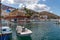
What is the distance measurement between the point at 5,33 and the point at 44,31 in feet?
4.01

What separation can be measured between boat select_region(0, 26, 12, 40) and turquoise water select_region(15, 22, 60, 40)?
0.43m

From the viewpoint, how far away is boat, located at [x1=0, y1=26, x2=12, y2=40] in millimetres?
5207

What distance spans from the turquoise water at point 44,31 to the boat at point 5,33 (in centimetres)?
43

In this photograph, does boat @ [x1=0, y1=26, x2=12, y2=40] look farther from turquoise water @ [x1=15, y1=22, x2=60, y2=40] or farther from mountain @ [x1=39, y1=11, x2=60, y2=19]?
mountain @ [x1=39, y1=11, x2=60, y2=19]

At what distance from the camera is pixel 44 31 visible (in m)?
5.81

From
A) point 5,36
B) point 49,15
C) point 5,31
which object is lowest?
point 5,36

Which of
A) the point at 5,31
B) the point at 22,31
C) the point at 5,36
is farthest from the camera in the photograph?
the point at 22,31

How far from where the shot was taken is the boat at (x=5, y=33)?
5207mm

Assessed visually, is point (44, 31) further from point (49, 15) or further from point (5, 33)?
point (5, 33)

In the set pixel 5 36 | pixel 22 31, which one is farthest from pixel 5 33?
pixel 22 31

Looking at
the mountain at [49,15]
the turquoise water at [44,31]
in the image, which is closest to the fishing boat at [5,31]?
the turquoise water at [44,31]

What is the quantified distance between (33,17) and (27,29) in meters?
0.41

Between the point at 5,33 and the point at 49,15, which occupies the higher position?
the point at 49,15

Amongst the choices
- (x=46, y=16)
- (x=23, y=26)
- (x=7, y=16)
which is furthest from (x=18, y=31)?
(x=46, y=16)
